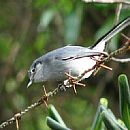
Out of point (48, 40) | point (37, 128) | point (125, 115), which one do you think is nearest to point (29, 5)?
point (48, 40)

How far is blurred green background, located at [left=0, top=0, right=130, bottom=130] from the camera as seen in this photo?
3.96 metres

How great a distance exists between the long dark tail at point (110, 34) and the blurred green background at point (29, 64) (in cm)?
183

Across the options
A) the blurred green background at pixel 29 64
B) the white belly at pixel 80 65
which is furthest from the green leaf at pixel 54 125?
the blurred green background at pixel 29 64

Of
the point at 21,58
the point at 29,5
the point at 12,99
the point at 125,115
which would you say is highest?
the point at 29,5

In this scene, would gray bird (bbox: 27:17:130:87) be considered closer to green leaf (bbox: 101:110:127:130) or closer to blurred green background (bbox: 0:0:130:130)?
green leaf (bbox: 101:110:127:130)

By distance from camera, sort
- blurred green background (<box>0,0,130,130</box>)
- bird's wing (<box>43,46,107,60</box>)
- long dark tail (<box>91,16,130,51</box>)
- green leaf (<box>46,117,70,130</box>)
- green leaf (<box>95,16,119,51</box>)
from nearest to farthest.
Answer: green leaf (<box>46,117,70,130</box>) < long dark tail (<box>91,16,130,51</box>) < bird's wing (<box>43,46,107,60</box>) < green leaf (<box>95,16,119,51</box>) < blurred green background (<box>0,0,130,130</box>)

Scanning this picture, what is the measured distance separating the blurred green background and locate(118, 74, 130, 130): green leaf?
2.47 m

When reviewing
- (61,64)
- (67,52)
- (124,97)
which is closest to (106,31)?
(61,64)

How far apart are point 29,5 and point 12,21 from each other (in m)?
0.39

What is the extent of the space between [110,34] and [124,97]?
45 centimetres

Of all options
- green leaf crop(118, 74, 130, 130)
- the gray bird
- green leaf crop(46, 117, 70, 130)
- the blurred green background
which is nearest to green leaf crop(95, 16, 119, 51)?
the blurred green background

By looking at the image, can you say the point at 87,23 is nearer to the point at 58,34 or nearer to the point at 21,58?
the point at 58,34

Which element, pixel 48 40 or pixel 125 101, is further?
pixel 48 40

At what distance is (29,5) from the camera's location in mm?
3996
